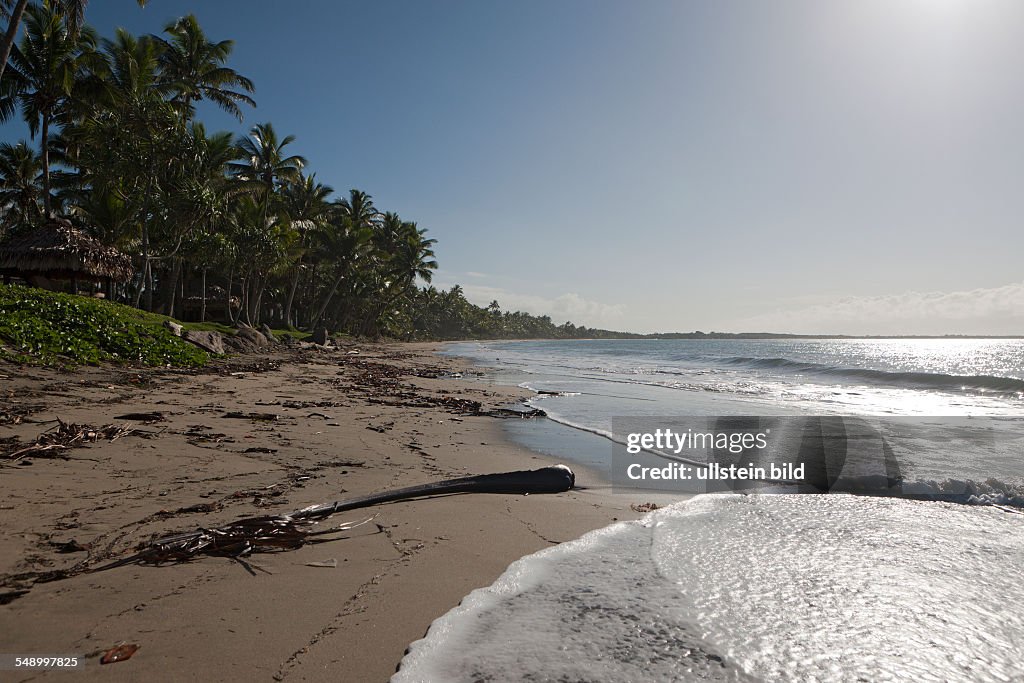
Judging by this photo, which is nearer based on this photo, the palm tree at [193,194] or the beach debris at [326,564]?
the beach debris at [326,564]

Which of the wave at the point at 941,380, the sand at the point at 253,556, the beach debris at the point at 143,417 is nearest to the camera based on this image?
the sand at the point at 253,556

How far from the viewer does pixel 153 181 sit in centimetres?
2472

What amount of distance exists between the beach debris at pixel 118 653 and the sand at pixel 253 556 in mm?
30

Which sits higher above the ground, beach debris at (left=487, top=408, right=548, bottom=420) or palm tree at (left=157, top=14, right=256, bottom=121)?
palm tree at (left=157, top=14, right=256, bottom=121)

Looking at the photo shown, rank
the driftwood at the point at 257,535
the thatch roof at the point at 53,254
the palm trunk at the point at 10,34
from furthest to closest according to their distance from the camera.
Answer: the thatch roof at the point at 53,254, the palm trunk at the point at 10,34, the driftwood at the point at 257,535

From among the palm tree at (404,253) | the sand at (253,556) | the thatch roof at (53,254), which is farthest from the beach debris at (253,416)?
the palm tree at (404,253)

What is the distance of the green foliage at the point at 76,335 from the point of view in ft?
34.2

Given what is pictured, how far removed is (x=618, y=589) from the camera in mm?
2516

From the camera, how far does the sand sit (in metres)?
1.92

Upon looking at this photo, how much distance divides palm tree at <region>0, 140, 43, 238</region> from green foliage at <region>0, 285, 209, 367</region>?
29107mm

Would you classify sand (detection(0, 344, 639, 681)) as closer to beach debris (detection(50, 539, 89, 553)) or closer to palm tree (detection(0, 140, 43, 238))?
beach debris (detection(50, 539, 89, 553))

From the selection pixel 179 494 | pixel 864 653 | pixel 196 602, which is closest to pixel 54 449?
pixel 179 494

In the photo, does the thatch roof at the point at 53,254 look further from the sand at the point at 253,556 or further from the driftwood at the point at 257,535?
the driftwood at the point at 257,535

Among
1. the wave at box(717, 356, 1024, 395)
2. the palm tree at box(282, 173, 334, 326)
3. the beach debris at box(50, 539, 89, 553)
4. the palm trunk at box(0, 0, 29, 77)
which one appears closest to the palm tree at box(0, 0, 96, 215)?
the palm trunk at box(0, 0, 29, 77)
